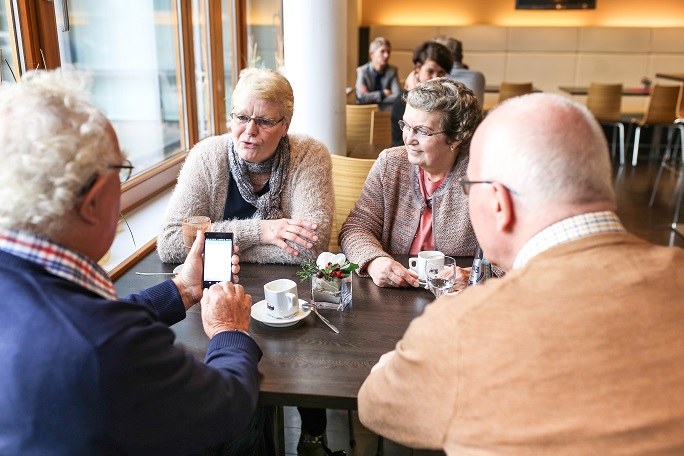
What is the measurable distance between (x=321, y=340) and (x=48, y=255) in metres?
0.74

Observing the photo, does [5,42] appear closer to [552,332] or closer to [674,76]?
[552,332]

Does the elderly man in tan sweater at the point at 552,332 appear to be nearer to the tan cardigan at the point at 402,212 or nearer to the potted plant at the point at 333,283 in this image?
the potted plant at the point at 333,283

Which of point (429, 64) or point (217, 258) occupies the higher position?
point (429, 64)

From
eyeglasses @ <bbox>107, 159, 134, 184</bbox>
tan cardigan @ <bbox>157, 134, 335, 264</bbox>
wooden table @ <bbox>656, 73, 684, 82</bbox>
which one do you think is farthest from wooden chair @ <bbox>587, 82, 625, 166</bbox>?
eyeglasses @ <bbox>107, 159, 134, 184</bbox>

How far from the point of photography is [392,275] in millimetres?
1781

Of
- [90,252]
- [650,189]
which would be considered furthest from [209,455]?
[650,189]

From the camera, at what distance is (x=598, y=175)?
942 millimetres

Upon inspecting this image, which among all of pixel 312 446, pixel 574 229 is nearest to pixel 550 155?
pixel 574 229

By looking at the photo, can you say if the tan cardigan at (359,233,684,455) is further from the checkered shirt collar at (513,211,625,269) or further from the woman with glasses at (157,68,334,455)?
the woman with glasses at (157,68,334,455)

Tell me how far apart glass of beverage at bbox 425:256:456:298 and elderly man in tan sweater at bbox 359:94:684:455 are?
71 centimetres

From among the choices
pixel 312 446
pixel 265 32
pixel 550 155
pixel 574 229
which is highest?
pixel 265 32

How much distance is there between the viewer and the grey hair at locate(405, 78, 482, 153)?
6.75 feet

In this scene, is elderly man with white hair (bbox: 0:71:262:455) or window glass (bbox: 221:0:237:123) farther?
window glass (bbox: 221:0:237:123)

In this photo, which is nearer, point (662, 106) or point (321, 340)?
point (321, 340)
